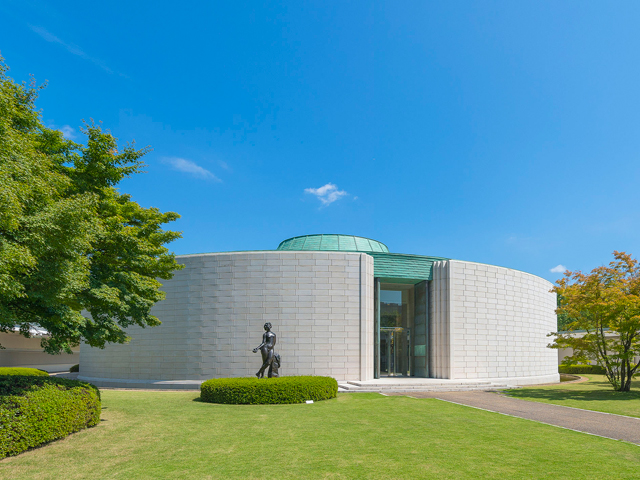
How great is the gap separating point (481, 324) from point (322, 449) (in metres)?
19.1

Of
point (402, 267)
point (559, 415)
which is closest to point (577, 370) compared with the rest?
point (402, 267)

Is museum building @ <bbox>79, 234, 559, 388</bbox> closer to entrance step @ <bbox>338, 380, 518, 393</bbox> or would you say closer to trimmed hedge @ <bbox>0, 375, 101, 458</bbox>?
entrance step @ <bbox>338, 380, 518, 393</bbox>

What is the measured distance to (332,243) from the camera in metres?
30.3

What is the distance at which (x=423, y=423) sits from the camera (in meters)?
12.1

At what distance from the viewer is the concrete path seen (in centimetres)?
1119

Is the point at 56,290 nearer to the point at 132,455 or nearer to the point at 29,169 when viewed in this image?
the point at 29,169

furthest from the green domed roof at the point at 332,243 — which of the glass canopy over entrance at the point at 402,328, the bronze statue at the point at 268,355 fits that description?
the bronze statue at the point at 268,355

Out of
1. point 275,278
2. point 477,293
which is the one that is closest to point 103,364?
point 275,278

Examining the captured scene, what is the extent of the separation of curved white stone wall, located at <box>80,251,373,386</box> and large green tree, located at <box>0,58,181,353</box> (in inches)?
305

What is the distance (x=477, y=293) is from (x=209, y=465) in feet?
69.3

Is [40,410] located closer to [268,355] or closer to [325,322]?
[268,355]

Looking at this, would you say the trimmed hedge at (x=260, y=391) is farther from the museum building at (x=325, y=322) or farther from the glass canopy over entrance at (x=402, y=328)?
the glass canopy over entrance at (x=402, y=328)

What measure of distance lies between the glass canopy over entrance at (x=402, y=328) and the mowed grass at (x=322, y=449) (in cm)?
1291

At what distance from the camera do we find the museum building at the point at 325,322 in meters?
22.8
